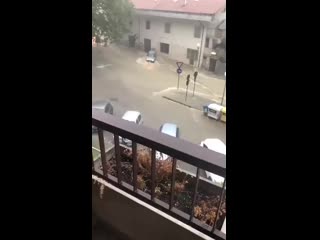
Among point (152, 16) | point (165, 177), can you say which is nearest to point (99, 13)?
point (152, 16)

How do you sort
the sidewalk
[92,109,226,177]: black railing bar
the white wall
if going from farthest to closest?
the sidewalk, the white wall, [92,109,226,177]: black railing bar

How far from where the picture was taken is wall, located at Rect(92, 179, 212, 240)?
0.98 meters

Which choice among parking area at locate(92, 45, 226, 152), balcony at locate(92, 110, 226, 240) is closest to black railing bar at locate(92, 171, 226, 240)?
balcony at locate(92, 110, 226, 240)

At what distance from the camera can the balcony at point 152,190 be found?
80 cm

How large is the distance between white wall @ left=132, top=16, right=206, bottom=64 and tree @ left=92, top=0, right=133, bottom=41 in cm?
6

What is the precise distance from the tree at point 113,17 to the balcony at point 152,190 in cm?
51

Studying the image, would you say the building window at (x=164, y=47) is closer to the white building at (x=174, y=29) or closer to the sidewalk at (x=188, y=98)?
the white building at (x=174, y=29)

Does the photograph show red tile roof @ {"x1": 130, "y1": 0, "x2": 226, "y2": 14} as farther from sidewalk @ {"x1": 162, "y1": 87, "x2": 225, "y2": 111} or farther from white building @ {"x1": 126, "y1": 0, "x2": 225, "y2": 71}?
sidewalk @ {"x1": 162, "y1": 87, "x2": 225, "y2": 111}

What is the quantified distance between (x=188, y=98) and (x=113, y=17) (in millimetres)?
Answer: 847

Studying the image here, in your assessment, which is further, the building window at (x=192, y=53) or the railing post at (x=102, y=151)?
the building window at (x=192, y=53)

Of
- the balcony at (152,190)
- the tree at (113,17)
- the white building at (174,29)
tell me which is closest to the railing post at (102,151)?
the balcony at (152,190)

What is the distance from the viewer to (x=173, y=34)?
4.46 ft
